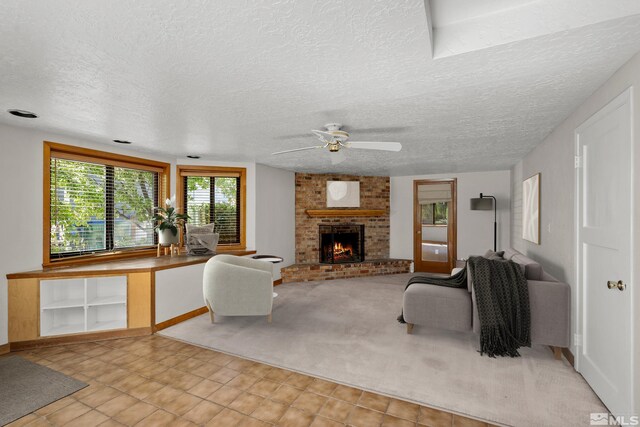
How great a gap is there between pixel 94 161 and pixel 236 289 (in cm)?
247

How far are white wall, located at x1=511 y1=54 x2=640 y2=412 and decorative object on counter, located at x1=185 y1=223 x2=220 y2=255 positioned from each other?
4233 mm

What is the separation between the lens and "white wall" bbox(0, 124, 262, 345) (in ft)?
9.91

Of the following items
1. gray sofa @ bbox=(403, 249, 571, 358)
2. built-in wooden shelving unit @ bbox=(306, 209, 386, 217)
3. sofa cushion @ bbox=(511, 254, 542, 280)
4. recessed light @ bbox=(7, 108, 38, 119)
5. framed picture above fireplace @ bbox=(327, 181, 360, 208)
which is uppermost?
recessed light @ bbox=(7, 108, 38, 119)

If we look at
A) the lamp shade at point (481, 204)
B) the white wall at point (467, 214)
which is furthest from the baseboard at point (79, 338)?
the lamp shade at point (481, 204)

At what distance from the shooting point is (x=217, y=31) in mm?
1491

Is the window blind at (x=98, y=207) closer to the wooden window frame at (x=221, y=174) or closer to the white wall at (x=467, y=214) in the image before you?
the wooden window frame at (x=221, y=174)

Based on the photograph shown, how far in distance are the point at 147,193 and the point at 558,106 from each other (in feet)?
16.5

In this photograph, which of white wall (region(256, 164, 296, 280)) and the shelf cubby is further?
white wall (region(256, 164, 296, 280))

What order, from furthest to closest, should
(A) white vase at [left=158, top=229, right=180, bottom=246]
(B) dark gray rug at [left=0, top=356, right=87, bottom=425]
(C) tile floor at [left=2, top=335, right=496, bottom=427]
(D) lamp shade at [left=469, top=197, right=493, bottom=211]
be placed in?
(D) lamp shade at [left=469, top=197, right=493, bottom=211], (A) white vase at [left=158, top=229, right=180, bottom=246], (B) dark gray rug at [left=0, top=356, right=87, bottom=425], (C) tile floor at [left=2, top=335, right=496, bottom=427]

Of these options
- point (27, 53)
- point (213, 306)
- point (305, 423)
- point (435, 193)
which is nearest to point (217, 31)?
point (27, 53)

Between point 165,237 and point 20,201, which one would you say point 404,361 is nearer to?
point 165,237

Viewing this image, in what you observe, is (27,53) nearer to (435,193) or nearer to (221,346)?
(221,346)

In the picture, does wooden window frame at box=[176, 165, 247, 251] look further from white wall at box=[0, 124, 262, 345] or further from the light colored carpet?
white wall at box=[0, 124, 262, 345]

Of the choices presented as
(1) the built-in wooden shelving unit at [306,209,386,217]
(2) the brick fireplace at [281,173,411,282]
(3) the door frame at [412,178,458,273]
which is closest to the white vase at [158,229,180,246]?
(2) the brick fireplace at [281,173,411,282]
